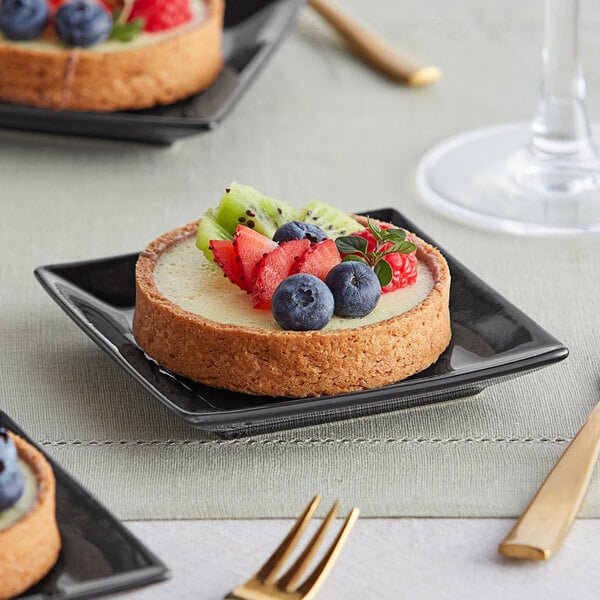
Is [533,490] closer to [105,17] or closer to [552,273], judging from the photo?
[552,273]

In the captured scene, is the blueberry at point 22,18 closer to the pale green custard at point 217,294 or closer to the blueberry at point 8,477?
the pale green custard at point 217,294

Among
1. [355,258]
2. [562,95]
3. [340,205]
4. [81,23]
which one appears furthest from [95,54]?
[355,258]

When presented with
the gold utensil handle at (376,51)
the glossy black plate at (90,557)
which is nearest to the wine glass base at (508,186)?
the gold utensil handle at (376,51)

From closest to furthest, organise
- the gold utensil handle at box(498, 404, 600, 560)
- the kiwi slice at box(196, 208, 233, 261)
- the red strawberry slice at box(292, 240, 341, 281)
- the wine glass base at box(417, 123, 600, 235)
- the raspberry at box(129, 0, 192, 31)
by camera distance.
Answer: the gold utensil handle at box(498, 404, 600, 560) → the red strawberry slice at box(292, 240, 341, 281) → the kiwi slice at box(196, 208, 233, 261) → the wine glass base at box(417, 123, 600, 235) → the raspberry at box(129, 0, 192, 31)

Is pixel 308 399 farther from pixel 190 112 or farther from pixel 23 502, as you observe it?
pixel 190 112

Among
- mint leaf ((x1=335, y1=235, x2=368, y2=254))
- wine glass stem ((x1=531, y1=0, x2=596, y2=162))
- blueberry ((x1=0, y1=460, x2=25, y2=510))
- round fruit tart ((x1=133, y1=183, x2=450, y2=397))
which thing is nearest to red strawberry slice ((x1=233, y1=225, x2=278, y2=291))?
round fruit tart ((x1=133, y1=183, x2=450, y2=397))

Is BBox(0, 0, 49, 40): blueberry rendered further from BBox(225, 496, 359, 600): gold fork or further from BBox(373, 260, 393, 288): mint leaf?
BBox(225, 496, 359, 600): gold fork
